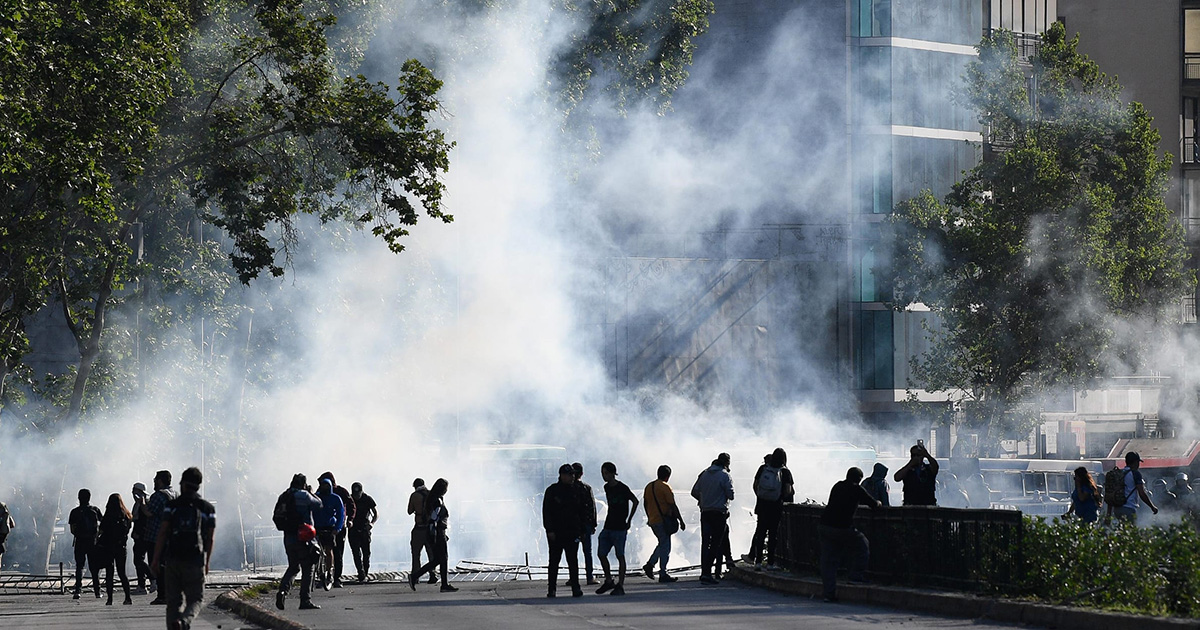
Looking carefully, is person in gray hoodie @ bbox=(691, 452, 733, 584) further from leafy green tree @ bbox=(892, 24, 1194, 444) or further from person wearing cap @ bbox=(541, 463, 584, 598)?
leafy green tree @ bbox=(892, 24, 1194, 444)

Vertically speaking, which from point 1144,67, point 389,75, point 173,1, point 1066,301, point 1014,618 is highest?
point 1144,67

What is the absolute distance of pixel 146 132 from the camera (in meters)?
19.2

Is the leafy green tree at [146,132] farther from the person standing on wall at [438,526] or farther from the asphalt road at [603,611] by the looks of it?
the asphalt road at [603,611]

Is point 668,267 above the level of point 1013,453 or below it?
above

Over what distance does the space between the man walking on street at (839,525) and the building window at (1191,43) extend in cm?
4872

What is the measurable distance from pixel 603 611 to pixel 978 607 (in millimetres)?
3521

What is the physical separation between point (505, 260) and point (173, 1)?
2591 centimetres

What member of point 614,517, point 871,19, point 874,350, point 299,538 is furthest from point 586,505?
point 871,19

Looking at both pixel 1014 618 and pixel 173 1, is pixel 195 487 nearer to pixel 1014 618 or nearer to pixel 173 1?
pixel 1014 618

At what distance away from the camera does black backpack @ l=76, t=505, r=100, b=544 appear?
2192cm

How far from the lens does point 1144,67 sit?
6000 centimetres

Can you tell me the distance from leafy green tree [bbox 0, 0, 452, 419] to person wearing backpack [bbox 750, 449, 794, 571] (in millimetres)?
5299

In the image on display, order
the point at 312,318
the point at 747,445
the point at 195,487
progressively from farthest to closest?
1. the point at 747,445
2. the point at 312,318
3. the point at 195,487

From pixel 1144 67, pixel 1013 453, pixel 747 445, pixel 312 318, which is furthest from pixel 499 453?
pixel 1144 67
